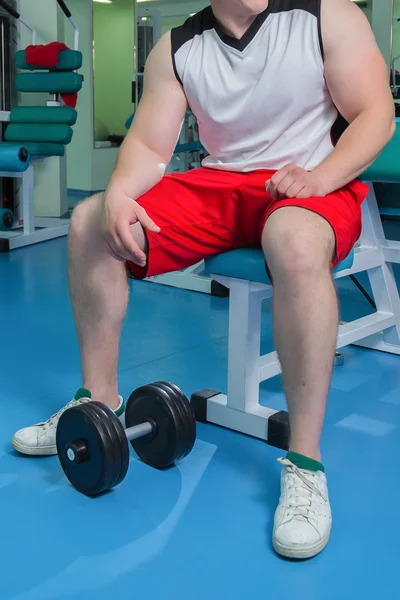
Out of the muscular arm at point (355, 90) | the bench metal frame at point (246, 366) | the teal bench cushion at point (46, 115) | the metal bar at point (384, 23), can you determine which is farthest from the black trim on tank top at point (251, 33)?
the metal bar at point (384, 23)

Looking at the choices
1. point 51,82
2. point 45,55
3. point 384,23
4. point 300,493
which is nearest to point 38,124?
point 51,82

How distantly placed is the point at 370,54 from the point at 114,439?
0.95m

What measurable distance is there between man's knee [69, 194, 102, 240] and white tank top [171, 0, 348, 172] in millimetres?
339

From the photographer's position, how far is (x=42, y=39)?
5.27 meters

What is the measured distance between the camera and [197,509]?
53.3 inches

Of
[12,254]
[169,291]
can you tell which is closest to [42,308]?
[169,291]

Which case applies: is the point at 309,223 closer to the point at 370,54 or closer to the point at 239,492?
the point at 370,54

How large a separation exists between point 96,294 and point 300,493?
1.98ft

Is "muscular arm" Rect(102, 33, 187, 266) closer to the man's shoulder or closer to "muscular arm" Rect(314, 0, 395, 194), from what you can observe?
the man's shoulder

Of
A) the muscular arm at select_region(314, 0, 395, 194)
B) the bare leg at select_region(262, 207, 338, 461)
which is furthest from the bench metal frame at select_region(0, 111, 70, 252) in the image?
the bare leg at select_region(262, 207, 338, 461)

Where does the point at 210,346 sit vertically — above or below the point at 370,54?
below

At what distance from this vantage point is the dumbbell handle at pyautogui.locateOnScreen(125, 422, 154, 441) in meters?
1.44

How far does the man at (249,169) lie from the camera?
52.1 inches

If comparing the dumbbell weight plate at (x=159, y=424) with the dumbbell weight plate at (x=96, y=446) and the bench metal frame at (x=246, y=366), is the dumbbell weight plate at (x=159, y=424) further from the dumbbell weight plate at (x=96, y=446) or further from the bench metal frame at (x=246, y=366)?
the bench metal frame at (x=246, y=366)
